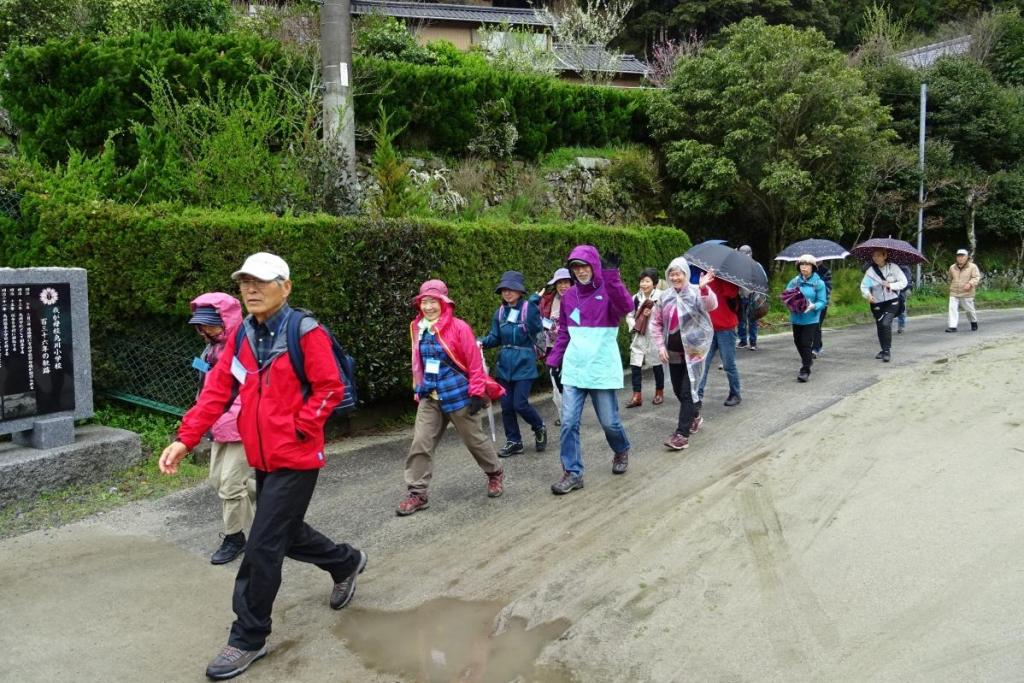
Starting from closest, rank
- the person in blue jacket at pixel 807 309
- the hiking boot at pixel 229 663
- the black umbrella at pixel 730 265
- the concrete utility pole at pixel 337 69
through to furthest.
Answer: the hiking boot at pixel 229 663 < the black umbrella at pixel 730 265 < the concrete utility pole at pixel 337 69 < the person in blue jacket at pixel 807 309

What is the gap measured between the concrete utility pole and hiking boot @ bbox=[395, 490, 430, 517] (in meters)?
5.88

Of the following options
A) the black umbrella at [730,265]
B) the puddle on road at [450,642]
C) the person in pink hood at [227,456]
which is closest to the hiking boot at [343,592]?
the puddle on road at [450,642]

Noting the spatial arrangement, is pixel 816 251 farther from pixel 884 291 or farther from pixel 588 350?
pixel 588 350

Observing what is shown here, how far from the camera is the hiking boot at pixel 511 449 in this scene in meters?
7.78

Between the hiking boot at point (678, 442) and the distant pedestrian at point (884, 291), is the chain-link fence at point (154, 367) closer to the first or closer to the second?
the hiking boot at point (678, 442)

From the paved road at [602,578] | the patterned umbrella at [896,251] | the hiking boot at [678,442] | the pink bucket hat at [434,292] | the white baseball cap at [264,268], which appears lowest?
the paved road at [602,578]

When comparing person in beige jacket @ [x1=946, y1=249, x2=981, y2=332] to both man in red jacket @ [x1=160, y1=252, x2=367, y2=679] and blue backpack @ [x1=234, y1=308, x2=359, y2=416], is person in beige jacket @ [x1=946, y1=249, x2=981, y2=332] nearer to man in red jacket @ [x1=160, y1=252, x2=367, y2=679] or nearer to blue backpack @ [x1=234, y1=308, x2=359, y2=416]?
blue backpack @ [x1=234, y1=308, x2=359, y2=416]

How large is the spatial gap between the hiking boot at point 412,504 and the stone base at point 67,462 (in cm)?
270

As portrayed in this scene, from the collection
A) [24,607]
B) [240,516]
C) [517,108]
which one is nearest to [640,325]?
[240,516]

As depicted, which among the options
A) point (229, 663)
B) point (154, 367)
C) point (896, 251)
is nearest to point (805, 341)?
point (896, 251)

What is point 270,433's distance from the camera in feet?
12.7

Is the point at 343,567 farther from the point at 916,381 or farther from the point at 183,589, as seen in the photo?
the point at 916,381

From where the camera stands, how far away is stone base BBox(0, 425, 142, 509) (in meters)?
6.16

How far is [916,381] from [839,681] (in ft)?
26.2
